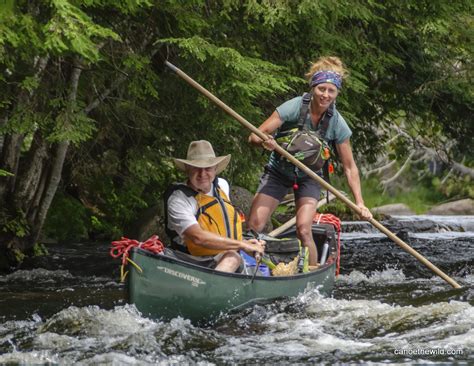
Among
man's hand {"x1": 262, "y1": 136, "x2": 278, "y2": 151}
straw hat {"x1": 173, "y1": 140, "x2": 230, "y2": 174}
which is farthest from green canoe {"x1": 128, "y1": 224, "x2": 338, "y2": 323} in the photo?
man's hand {"x1": 262, "y1": 136, "x2": 278, "y2": 151}

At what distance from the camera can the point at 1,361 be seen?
6.13 m

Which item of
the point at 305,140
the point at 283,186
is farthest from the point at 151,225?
the point at 305,140

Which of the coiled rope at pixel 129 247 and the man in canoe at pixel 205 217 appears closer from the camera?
the coiled rope at pixel 129 247

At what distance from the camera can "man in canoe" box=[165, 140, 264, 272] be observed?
23.6 ft

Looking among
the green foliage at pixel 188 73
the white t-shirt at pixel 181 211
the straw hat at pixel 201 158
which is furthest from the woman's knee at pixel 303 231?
the green foliage at pixel 188 73

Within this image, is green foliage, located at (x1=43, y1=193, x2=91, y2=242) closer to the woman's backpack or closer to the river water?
the river water

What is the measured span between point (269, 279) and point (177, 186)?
109 cm

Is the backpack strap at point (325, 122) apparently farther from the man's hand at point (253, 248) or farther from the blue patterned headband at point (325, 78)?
the man's hand at point (253, 248)

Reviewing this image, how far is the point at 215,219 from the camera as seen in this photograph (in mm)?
7465

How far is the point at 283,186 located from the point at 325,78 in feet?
3.89

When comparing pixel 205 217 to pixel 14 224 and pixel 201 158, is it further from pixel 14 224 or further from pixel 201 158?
pixel 14 224

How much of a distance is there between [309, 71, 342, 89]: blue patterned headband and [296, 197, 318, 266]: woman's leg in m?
1.12

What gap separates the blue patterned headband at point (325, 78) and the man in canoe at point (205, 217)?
4.33 ft

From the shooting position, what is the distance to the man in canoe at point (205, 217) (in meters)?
7.21
